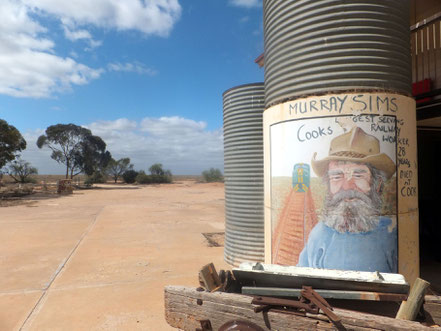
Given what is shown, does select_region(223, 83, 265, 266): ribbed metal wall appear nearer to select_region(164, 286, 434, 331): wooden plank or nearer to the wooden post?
select_region(164, 286, 434, 331): wooden plank

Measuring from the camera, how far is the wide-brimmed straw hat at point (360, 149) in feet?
11.2

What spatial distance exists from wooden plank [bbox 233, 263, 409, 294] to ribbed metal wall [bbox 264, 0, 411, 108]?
1977 mm

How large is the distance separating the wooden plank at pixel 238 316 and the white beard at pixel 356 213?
4.01 ft

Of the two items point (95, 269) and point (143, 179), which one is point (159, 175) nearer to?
point (143, 179)

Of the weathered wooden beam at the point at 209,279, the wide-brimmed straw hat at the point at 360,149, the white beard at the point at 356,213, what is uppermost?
the wide-brimmed straw hat at the point at 360,149

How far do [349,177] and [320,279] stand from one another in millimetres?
1283

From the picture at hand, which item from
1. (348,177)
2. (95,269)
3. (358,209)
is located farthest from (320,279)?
(95,269)

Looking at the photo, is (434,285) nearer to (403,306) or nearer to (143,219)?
(403,306)

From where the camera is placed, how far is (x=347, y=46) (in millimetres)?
3506

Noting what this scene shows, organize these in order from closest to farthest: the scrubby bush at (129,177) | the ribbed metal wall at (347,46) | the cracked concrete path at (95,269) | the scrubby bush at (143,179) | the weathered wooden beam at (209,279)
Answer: the weathered wooden beam at (209,279)
the ribbed metal wall at (347,46)
the cracked concrete path at (95,269)
the scrubby bush at (143,179)
the scrubby bush at (129,177)

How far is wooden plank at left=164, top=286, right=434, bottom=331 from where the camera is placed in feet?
7.21

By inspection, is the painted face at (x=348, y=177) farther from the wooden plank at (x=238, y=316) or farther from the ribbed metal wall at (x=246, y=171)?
the ribbed metal wall at (x=246, y=171)

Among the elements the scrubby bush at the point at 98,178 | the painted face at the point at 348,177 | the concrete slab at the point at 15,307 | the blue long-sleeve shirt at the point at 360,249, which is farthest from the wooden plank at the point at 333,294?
the scrubby bush at the point at 98,178

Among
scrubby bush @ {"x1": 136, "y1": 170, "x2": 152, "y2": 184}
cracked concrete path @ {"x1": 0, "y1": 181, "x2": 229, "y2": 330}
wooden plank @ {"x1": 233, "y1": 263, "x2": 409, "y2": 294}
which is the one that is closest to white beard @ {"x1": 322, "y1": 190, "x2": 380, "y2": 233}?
wooden plank @ {"x1": 233, "y1": 263, "x2": 409, "y2": 294}
